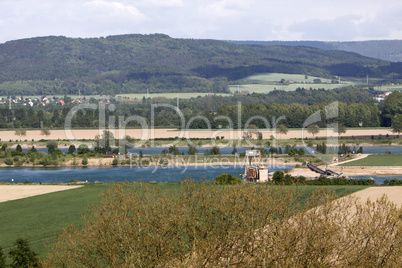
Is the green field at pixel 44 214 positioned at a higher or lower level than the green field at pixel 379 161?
lower

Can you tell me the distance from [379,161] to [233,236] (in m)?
46.7

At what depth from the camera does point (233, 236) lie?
14.5 meters

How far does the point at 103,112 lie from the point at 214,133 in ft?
115

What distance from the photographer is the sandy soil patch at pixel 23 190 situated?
37250 mm

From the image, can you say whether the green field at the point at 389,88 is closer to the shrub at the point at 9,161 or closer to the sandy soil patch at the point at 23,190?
the shrub at the point at 9,161

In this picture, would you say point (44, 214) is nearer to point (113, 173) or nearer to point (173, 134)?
point (113, 173)

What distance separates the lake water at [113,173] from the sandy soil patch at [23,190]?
731 centimetres

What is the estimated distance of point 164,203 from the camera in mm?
15648

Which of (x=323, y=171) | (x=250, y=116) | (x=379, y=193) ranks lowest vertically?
(x=323, y=171)

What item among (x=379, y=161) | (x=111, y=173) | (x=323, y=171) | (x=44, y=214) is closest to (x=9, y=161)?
(x=111, y=173)

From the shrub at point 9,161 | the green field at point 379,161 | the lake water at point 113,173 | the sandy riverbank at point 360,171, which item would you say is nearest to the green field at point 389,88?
the green field at point 379,161

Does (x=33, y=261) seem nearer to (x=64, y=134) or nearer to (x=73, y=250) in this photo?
(x=73, y=250)

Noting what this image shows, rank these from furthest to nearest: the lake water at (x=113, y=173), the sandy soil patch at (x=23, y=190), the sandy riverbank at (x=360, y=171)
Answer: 1. the sandy riverbank at (x=360, y=171)
2. the lake water at (x=113, y=173)
3. the sandy soil patch at (x=23, y=190)

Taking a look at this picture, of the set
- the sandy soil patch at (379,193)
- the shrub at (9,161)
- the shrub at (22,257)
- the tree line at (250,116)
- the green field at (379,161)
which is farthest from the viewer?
the tree line at (250,116)
